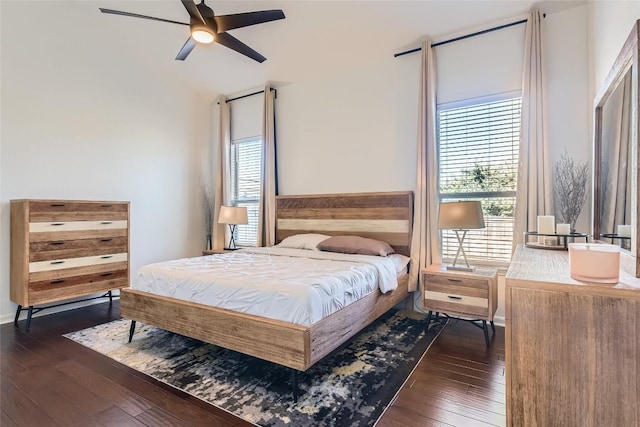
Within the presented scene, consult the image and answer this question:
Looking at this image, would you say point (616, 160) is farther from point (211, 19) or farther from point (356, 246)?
point (211, 19)

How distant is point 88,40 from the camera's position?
12.8 ft

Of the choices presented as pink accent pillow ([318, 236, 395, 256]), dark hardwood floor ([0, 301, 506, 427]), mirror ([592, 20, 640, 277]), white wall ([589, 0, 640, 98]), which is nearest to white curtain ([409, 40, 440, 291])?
pink accent pillow ([318, 236, 395, 256])

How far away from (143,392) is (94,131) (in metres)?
3.41

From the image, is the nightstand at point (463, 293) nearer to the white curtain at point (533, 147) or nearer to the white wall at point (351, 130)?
the white curtain at point (533, 147)

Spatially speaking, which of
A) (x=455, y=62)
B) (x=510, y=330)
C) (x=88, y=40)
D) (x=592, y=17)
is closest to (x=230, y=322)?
(x=510, y=330)

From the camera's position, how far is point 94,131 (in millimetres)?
4008

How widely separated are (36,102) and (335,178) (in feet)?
11.5

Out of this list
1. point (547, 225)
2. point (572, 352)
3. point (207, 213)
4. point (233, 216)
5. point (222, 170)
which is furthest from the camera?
point (207, 213)

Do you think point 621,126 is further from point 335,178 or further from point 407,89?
point 335,178

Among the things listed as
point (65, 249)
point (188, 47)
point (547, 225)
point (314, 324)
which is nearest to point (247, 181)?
point (188, 47)

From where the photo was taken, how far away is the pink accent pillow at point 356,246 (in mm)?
3398

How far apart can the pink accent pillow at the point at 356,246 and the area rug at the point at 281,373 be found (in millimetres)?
771

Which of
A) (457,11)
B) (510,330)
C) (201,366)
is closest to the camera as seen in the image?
(510,330)

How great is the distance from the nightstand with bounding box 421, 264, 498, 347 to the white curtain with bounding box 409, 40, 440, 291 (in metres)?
0.46
